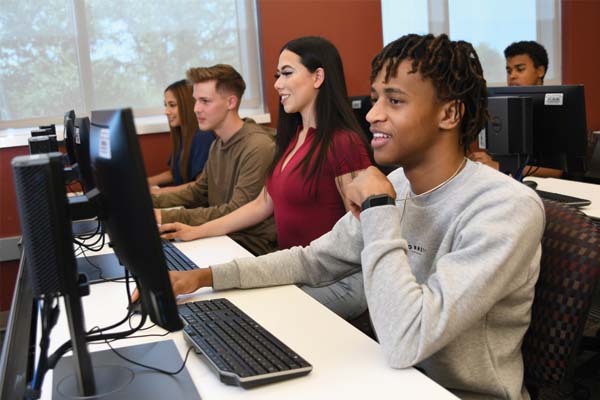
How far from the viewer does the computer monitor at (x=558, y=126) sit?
7.61ft

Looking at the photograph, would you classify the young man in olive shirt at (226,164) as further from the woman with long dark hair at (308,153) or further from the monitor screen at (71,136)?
→ the monitor screen at (71,136)

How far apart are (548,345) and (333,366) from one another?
420mm

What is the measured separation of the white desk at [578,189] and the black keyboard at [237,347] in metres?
1.40

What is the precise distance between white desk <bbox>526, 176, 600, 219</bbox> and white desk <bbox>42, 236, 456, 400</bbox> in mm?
1238

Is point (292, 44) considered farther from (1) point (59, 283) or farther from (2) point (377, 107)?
(1) point (59, 283)

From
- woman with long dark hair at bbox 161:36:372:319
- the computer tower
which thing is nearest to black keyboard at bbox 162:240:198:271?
woman with long dark hair at bbox 161:36:372:319

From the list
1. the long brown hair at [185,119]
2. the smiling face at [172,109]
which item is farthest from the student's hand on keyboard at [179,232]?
the smiling face at [172,109]

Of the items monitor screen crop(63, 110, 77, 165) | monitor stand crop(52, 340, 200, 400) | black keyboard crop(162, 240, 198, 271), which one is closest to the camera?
monitor stand crop(52, 340, 200, 400)

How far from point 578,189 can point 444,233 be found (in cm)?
159

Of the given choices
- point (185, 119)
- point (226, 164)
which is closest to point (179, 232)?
point (226, 164)

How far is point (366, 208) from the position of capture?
120 centimetres

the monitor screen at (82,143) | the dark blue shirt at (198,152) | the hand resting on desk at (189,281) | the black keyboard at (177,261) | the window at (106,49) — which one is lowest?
the black keyboard at (177,261)

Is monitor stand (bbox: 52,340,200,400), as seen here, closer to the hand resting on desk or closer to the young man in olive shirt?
the hand resting on desk

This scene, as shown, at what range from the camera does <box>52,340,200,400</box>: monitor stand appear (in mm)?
992
